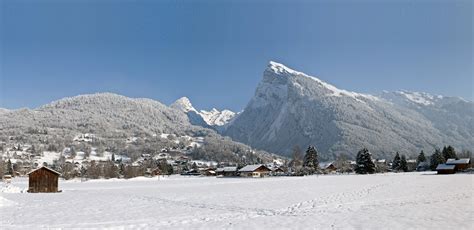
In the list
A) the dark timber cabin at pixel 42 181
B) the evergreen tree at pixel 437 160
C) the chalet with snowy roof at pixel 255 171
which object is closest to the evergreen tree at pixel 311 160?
the chalet with snowy roof at pixel 255 171

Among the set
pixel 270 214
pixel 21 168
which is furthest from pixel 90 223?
pixel 21 168

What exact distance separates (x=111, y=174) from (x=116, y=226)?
11549 centimetres

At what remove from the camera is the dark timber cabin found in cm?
5316

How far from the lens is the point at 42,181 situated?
175ft

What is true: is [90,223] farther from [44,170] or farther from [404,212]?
[44,170]

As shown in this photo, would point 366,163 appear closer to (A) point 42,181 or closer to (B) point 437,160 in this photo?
(B) point 437,160

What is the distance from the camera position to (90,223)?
20.1m

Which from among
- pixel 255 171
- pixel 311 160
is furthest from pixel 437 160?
pixel 255 171

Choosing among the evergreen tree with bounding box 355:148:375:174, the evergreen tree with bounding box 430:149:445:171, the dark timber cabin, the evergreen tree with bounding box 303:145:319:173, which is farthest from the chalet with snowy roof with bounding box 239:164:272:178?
the dark timber cabin

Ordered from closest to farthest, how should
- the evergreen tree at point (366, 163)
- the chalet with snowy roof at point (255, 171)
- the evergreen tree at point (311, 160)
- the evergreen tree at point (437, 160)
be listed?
the evergreen tree at point (366, 163) → the evergreen tree at point (437, 160) → the evergreen tree at point (311, 160) → the chalet with snowy roof at point (255, 171)

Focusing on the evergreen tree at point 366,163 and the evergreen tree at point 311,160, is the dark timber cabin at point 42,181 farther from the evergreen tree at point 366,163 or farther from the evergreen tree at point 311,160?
the evergreen tree at point 311,160

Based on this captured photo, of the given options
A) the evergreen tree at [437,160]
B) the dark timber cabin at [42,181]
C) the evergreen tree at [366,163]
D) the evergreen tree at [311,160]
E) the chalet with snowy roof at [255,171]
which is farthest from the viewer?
the chalet with snowy roof at [255,171]

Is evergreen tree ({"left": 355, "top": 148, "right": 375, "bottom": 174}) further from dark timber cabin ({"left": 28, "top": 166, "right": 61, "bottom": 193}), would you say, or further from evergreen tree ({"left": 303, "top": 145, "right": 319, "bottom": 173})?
dark timber cabin ({"left": 28, "top": 166, "right": 61, "bottom": 193})

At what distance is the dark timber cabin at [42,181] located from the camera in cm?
5316
